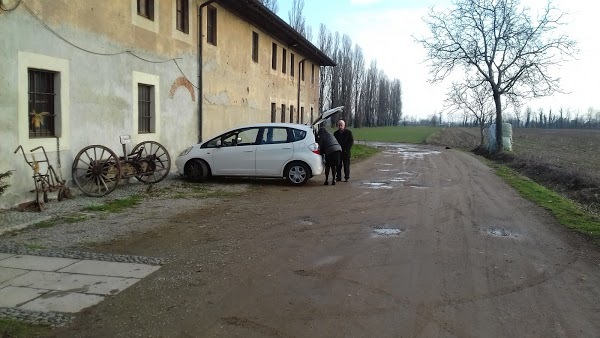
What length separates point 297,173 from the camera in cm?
1291

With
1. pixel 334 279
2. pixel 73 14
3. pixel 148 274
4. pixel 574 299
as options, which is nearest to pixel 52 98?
pixel 73 14

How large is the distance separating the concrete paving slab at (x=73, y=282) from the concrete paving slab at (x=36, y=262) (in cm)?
20

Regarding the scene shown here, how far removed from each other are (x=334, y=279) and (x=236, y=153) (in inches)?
313

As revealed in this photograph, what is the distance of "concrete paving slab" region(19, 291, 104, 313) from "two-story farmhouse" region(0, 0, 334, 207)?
444 cm

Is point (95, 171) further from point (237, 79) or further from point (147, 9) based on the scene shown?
point (237, 79)

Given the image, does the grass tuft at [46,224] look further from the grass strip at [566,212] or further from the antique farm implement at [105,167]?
the grass strip at [566,212]

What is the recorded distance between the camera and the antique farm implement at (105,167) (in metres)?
10.0

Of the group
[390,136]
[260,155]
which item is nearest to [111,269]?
[260,155]

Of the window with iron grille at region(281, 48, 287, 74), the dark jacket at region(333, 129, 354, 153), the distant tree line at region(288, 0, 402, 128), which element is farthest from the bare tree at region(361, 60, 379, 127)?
the dark jacket at region(333, 129, 354, 153)

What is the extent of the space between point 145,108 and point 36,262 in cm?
792

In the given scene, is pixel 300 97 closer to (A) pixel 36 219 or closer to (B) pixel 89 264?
(A) pixel 36 219

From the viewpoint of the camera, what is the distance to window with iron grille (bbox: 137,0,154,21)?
12523 millimetres

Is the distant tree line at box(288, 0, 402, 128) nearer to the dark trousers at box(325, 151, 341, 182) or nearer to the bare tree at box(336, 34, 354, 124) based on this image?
the bare tree at box(336, 34, 354, 124)

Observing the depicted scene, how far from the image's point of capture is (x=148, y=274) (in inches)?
209
